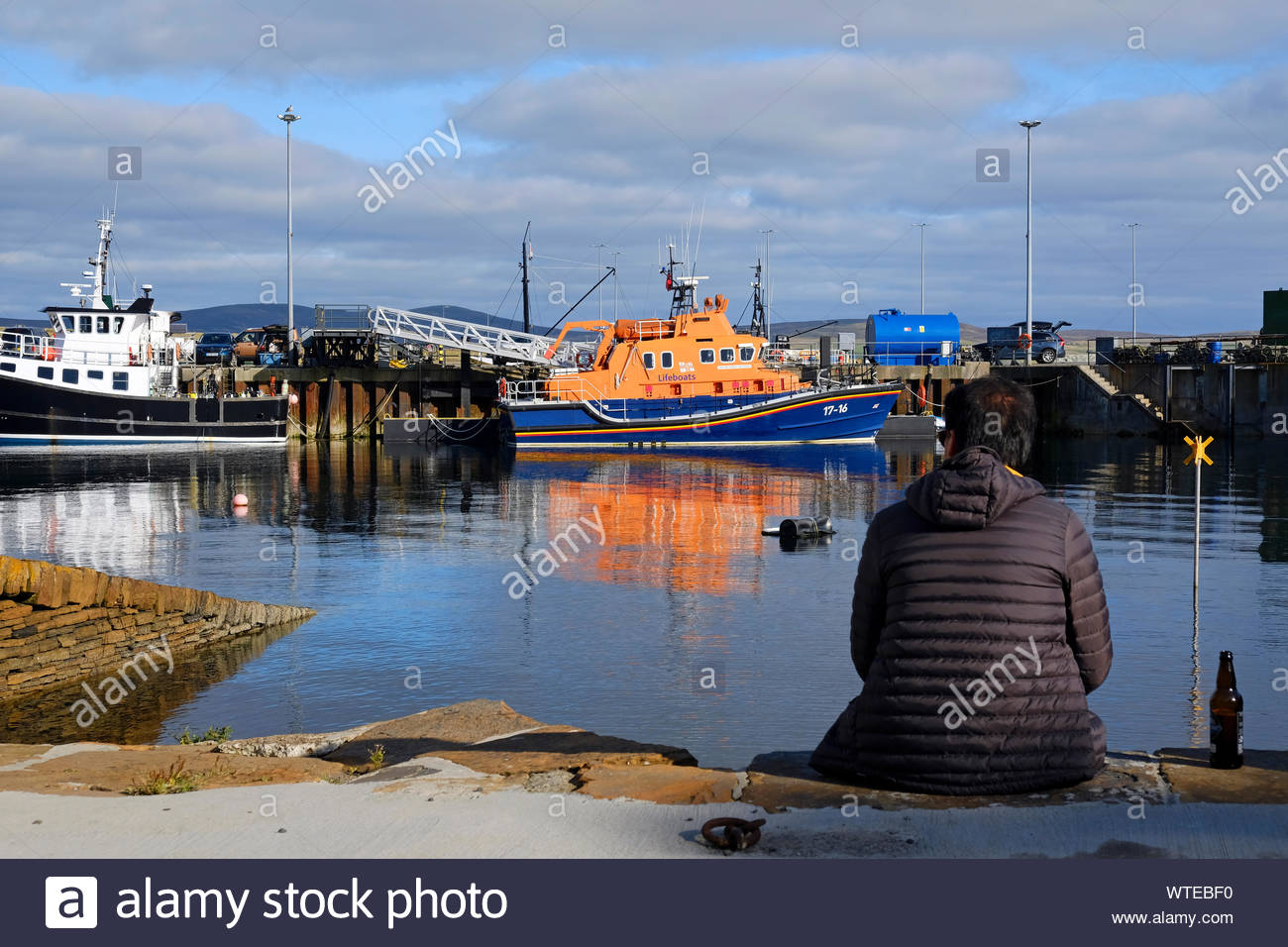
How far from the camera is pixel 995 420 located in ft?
15.5

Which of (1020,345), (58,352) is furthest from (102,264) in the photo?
(1020,345)

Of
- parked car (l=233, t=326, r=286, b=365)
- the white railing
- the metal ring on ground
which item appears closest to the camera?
the metal ring on ground

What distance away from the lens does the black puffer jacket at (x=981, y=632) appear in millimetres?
4695

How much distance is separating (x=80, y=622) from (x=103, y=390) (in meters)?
41.1

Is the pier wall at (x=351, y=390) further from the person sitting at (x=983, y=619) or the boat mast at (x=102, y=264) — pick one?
the person sitting at (x=983, y=619)

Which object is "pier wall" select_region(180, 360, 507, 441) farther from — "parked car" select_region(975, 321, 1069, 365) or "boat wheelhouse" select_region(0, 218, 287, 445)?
"parked car" select_region(975, 321, 1069, 365)

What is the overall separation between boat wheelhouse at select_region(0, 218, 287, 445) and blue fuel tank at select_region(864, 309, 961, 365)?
27811 mm

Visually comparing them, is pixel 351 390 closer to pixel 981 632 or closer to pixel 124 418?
pixel 124 418

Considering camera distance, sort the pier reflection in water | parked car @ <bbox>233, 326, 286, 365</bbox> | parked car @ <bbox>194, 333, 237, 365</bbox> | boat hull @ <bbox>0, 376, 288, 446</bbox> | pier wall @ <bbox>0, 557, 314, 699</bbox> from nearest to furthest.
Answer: pier wall @ <bbox>0, 557, 314, 699</bbox> → the pier reflection in water → boat hull @ <bbox>0, 376, 288, 446</bbox> → parked car @ <bbox>233, 326, 286, 365</bbox> → parked car @ <bbox>194, 333, 237, 365</bbox>

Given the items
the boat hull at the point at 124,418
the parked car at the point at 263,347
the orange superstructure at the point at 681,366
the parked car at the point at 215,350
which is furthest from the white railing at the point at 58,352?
the orange superstructure at the point at 681,366

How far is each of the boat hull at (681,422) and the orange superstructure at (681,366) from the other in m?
0.88

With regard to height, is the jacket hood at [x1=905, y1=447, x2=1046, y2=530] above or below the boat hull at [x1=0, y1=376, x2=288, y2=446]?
below

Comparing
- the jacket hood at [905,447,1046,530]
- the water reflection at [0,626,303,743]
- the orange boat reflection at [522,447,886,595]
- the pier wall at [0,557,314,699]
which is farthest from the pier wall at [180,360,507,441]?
the jacket hood at [905,447,1046,530]

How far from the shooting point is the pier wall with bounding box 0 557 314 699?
34.2 ft
